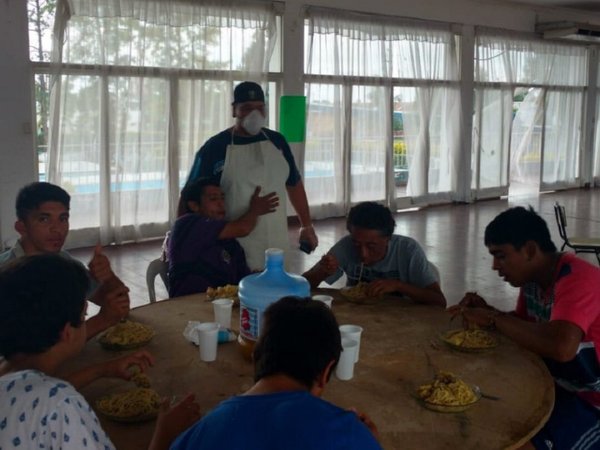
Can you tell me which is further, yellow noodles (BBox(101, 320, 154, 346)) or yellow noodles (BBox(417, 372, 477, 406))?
yellow noodles (BBox(101, 320, 154, 346))

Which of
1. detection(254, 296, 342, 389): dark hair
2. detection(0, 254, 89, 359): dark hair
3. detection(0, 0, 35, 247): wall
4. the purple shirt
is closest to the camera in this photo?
detection(254, 296, 342, 389): dark hair

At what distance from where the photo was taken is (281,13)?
8.55 m

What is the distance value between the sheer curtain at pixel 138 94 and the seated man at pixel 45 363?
6187 mm

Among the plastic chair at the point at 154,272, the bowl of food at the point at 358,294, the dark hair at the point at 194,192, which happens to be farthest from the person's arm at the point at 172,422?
the plastic chair at the point at 154,272

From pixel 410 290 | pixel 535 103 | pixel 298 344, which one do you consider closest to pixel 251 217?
pixel 410 290

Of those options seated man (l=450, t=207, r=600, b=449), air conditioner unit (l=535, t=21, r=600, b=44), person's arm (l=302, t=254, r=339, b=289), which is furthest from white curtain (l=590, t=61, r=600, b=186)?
seated man (l=450, t=207, r=600, b=449)

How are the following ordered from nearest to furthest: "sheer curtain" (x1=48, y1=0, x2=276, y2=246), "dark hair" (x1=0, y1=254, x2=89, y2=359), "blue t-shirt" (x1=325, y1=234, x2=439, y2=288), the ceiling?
"dark hair" (x1=0, y1=254, x2=89, y2=359), "blue t-shirt" (x1=325, y1=234, x2=439, y2=288), "sheer curtain" (x1=48, y1=0, x2=276, y2=246), the ceiling

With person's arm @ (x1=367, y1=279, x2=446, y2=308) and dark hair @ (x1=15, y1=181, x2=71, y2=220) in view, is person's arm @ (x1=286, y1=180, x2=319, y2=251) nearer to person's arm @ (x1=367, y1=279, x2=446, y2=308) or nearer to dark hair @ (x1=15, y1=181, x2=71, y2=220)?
person's arm @ (x1=367, y1=279, x2=446, y2=308)

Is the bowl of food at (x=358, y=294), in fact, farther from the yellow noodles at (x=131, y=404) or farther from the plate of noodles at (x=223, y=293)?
the yellow noodles at (x=131, y=404)

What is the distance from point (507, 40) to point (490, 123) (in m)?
1.46

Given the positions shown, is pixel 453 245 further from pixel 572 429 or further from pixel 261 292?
pixel 261 292

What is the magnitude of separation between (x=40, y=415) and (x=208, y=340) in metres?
0.76

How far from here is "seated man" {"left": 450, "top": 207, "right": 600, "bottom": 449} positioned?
6.65ft

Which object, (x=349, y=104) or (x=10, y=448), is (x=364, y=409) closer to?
(x=10, y=448)
